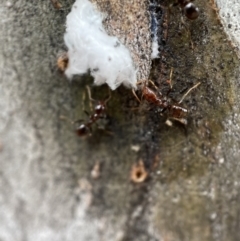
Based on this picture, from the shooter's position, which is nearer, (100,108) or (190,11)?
(100,108)

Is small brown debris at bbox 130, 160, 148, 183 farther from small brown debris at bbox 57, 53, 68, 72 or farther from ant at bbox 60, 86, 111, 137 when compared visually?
small brown debris at bbox 57, 53, 68, 72

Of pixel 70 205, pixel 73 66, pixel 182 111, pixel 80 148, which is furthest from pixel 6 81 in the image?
pixel 182 111

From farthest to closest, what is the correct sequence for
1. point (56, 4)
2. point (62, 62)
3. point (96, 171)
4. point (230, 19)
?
point (230, 19) → point (56, 4) → point (62, 62) → point (96, 171)

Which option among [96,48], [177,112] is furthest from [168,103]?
[96,48]

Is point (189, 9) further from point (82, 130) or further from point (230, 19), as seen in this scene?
point (82, 130)

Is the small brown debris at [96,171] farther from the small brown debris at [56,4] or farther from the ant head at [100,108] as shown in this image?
the small brown debris at [56,4]

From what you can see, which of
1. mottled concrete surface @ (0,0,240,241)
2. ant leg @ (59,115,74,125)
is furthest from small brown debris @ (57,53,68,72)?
ant leg @ (59,115,74,125)

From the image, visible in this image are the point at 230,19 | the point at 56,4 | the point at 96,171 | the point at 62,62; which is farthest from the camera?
the point at 230,19
